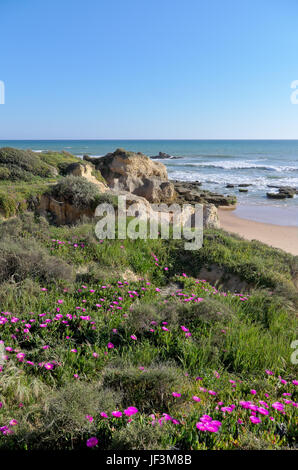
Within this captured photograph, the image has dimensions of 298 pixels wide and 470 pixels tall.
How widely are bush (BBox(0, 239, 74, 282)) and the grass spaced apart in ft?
0.06

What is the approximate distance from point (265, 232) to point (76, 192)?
1012 cm

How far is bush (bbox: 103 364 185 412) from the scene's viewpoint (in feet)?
9.82

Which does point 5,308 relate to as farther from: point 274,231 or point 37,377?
point 274,231

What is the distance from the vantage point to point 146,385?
3.12 metres

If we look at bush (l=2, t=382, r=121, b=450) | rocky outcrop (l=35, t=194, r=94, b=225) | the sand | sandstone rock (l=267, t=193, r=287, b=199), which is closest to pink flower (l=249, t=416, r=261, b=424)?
bush (l=2, t=382, r=121, b=450)

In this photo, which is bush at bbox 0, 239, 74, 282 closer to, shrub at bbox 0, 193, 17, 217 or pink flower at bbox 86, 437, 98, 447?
pink flower at bbox 86, 437, 98, 447

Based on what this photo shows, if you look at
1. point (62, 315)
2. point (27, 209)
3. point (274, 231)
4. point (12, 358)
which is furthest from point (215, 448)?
point (274, 231)

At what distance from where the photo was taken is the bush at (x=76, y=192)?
10.7m

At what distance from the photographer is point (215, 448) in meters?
2.40
